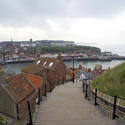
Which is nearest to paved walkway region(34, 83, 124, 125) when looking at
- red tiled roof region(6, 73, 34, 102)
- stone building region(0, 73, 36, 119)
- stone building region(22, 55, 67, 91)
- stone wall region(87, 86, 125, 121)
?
stone wall region(87, 86, 125, 121)

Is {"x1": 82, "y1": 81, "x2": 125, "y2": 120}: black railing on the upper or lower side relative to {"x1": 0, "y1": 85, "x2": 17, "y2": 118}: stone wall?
upper

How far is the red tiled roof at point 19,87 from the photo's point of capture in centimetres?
1060

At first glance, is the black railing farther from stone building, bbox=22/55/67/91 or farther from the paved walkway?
stone building, bbox=22/55/67/91

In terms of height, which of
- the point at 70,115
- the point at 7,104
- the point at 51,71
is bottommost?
the point at 7,104

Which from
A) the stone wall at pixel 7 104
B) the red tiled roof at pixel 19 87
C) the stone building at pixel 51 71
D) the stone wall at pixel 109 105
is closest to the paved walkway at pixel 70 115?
the stone wall at pixel 109 105

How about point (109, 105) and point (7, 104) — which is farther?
point (7, 104)

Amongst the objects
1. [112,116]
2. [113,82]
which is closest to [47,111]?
[112,116]

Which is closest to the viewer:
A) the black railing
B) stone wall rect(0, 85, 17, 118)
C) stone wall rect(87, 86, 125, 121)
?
the black railing

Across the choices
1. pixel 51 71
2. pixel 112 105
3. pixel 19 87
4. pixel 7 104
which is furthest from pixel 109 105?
pixel 51 71

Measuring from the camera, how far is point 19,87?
11742mm

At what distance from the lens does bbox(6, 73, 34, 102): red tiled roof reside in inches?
417

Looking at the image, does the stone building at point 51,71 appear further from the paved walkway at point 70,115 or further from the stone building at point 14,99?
the paved walkway at point 70,115

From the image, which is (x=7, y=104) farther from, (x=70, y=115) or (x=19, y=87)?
(x=70, y=115)

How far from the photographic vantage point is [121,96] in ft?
22.7
